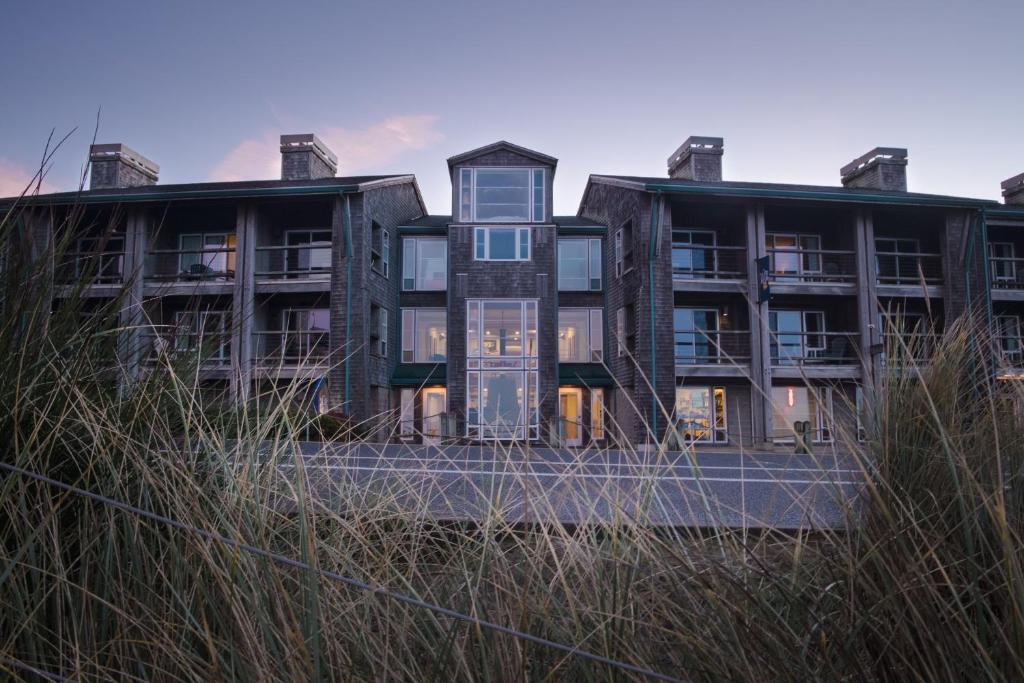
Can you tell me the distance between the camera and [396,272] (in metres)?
24.4

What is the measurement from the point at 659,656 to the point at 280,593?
1005mm

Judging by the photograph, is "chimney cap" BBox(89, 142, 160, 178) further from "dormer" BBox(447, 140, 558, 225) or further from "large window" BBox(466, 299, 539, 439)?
"large window" BBox(466, 299, 539, 439)

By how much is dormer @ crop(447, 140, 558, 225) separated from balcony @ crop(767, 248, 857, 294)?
25.0 ft

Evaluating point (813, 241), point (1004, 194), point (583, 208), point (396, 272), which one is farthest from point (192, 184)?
point (1004, 194)

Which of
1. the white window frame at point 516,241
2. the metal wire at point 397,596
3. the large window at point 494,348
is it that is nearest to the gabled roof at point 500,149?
the white window frame at point 516,241

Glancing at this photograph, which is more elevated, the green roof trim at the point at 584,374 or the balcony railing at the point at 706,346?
the balcony railing at the point at 706,346

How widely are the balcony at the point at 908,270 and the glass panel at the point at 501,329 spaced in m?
11.4

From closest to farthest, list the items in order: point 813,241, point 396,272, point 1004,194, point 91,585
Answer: point 91,585
point 813,241
point 396,272
point 1004,194

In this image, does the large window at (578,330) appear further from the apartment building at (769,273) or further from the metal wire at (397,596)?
the metal wire at (397,596)

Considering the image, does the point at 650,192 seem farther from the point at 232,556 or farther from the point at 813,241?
the point at 232,556

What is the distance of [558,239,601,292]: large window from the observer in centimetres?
2469

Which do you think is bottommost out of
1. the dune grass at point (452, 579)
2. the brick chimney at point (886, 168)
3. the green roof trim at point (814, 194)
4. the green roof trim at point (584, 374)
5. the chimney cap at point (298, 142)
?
the dune grass at point (452, 579)

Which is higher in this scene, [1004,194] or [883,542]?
[1004,194]

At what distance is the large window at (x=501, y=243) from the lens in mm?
22516
